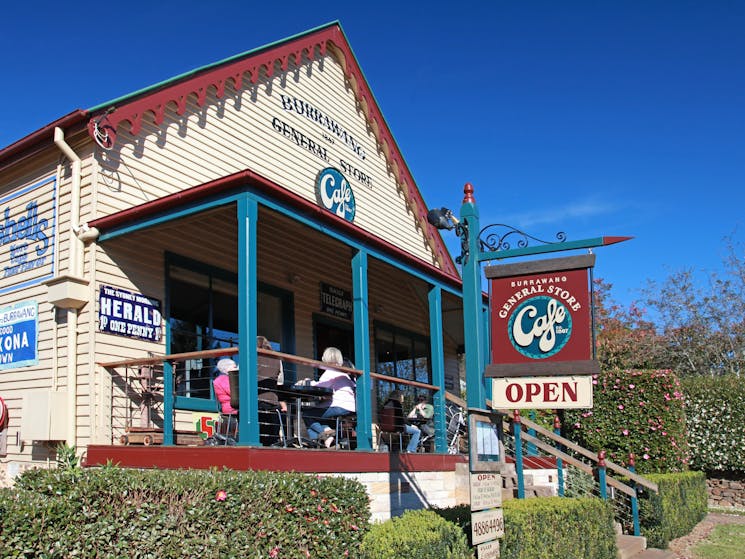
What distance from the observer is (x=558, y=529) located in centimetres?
811

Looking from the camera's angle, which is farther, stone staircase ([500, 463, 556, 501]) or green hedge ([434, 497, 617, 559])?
stone staircase ([500, 463, 556, 501])

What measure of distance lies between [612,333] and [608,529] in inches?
760

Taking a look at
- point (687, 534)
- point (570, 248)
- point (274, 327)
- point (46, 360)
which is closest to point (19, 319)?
point (46, 360)

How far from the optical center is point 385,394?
575 inches

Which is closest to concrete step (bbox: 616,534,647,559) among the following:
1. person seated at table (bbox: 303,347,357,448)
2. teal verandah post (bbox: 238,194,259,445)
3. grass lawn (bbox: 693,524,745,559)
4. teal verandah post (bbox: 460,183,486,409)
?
grass lawn (bbox: 693,524,745,559)

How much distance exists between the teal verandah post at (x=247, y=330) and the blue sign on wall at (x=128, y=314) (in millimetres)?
2303

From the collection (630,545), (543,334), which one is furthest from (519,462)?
(543,334)

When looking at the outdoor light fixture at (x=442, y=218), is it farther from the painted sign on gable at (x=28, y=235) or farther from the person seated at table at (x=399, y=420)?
the painted sign on gable at (x=28, y=235)

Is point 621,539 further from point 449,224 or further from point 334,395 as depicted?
point 449,224

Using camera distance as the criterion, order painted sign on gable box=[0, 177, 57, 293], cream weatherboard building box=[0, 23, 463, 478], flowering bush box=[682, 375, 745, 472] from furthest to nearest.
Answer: flowering bush box=[682, 375, 745, 472] < painted sign on gable box=[0, 177, 57, 293] < cream weatherboard building box=[0, 23, 463, 478]

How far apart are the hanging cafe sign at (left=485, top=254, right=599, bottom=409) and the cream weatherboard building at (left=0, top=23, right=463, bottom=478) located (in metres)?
2.45

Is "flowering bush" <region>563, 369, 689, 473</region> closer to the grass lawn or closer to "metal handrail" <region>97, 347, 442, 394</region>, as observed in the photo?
the grass lawn

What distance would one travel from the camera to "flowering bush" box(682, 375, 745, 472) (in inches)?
694

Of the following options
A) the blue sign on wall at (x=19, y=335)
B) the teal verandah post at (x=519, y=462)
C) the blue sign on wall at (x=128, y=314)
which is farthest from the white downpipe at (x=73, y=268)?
the teal verandah post at (x=519, y=462)
